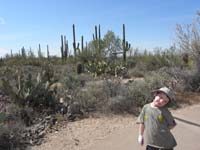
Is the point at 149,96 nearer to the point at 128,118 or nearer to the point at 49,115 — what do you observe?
the point at 128,118

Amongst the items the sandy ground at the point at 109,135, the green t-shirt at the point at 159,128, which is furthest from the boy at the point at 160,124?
the sandy ground at the point at 109,135

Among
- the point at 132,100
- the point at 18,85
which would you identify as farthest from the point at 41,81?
the point at 132,100

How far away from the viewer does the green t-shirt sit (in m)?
5.08

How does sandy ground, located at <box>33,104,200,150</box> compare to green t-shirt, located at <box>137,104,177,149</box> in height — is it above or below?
below

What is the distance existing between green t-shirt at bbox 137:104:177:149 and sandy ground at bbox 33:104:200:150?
2067mm

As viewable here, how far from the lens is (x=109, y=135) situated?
816 cm

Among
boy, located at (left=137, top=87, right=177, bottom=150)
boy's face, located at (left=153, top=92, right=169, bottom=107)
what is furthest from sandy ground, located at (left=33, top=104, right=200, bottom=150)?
boy's face, located at (left=153, top=92, right=169, bottom=107)

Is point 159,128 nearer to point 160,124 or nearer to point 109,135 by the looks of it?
point 160,124

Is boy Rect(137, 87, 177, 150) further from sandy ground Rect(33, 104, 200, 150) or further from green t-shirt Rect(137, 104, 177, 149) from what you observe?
sandy ground Rect(33, 104, 200, 150)

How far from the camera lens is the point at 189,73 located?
15.2 metres

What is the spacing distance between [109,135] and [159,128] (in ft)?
10.4

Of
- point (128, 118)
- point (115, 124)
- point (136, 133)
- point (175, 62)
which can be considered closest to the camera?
point (136, 133)

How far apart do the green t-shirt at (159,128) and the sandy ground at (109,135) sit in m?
2.07

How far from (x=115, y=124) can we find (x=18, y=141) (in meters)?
2.52
